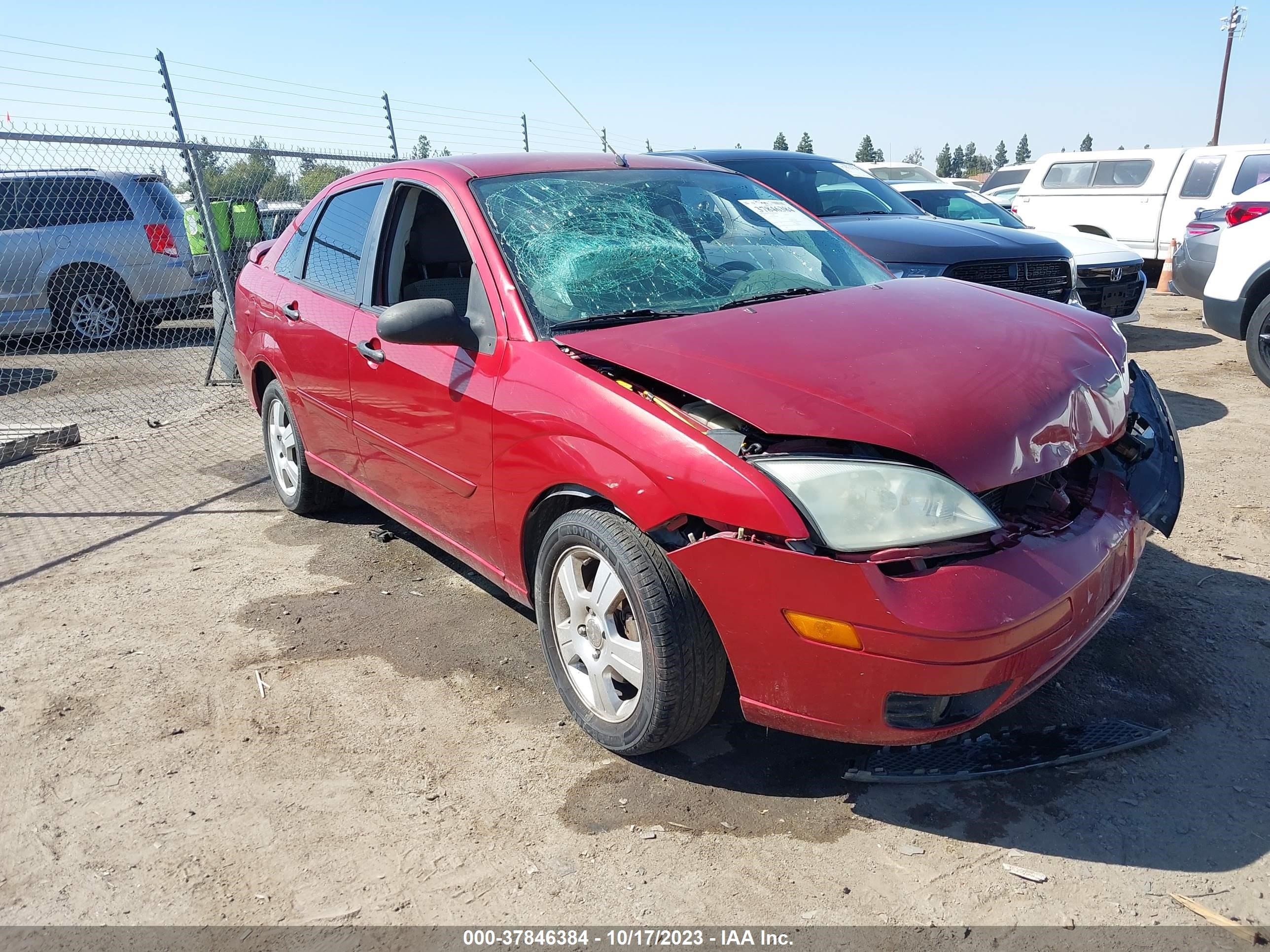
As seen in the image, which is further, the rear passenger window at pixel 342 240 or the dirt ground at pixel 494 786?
the rear passenger window at pixel 342 240

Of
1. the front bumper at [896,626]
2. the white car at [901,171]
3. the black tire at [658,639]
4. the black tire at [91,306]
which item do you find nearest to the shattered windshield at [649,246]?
the black tire at [658,639]

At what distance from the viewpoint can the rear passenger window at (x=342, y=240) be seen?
3.94 meters

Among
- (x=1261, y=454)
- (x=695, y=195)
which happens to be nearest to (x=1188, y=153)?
(x=1261, y=454)

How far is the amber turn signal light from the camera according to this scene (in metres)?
2.21

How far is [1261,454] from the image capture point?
5266 millimetres

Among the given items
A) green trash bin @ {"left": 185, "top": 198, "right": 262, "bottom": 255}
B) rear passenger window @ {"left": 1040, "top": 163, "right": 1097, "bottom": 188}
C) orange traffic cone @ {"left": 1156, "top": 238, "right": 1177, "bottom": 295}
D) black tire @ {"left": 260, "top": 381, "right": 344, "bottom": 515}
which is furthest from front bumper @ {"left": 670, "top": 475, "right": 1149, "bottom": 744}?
rear passenger window @ {"left": 1040, "top": 163, "right": 1097, "bottom": 188}

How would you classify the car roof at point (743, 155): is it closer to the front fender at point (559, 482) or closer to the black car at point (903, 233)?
the black car at point (903, 233)

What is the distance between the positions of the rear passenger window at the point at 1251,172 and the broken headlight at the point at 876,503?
1141 centimetres

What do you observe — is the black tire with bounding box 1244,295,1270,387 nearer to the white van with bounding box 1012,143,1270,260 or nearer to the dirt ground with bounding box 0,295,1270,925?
the dirt ground with bounding box 0,295,1270,925

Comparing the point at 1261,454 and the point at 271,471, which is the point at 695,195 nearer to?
the point at 271,471

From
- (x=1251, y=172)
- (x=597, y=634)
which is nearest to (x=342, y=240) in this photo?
(x=597, y=634)

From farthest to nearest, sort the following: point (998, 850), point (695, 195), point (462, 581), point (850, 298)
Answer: point (462, 581) < point (695, 195) < point (850, 298) < point (998, 850)

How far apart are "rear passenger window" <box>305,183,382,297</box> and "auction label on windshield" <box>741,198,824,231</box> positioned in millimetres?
1541

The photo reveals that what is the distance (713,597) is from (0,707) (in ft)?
8.44
